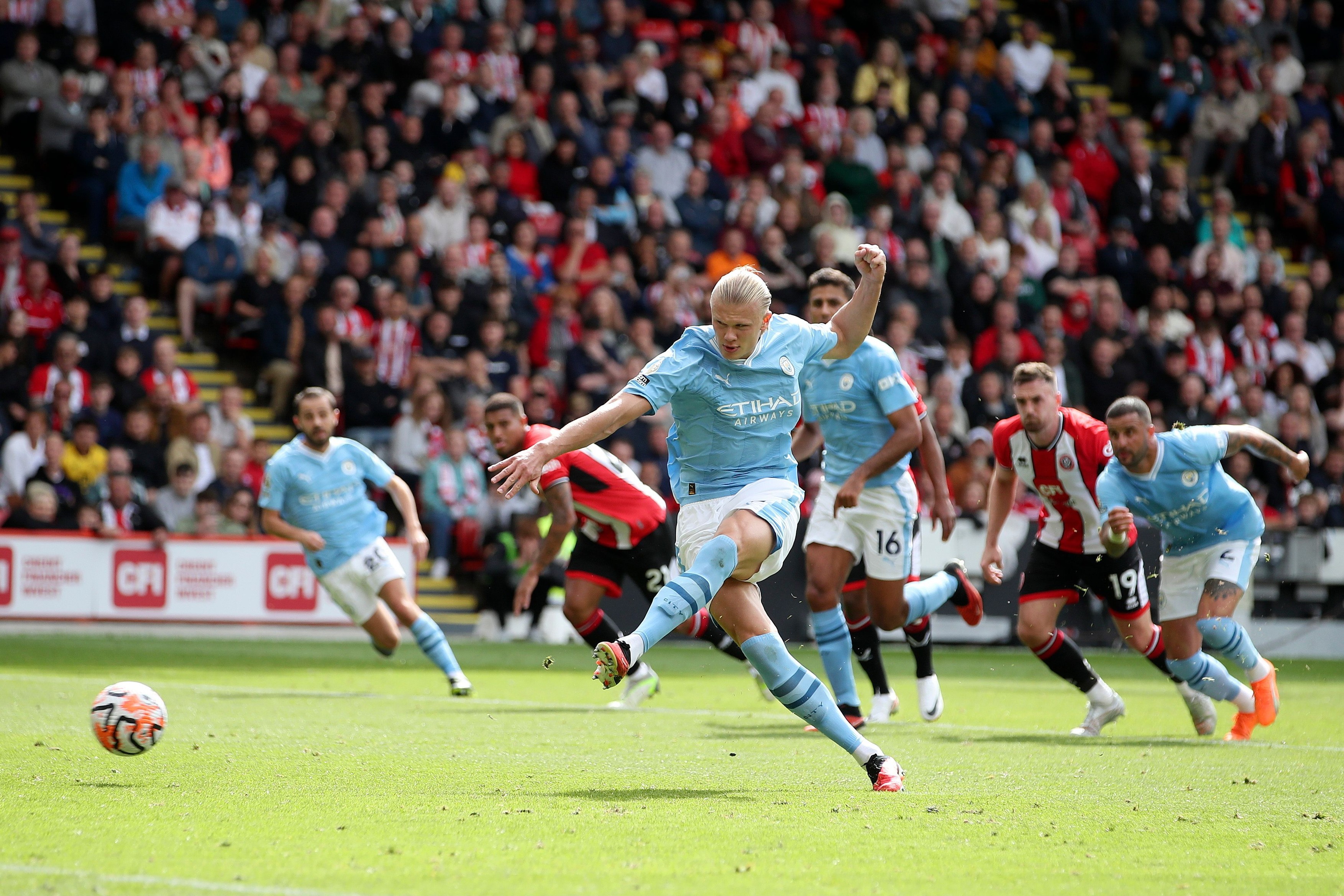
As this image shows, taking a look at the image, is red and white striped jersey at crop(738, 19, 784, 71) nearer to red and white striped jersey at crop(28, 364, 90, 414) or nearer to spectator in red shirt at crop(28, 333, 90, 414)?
spectator in red shirt at crop(28, 333, 90, 414)

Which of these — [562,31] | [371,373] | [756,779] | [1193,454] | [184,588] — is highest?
[562,31]

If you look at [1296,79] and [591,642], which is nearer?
[591,642]

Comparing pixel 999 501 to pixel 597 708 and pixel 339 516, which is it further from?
pixel 339 516

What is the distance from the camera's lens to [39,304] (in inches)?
697

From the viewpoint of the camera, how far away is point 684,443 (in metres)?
6.96

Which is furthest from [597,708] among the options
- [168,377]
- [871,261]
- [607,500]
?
[168,377]

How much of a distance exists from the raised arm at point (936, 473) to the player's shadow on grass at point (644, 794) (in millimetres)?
3538

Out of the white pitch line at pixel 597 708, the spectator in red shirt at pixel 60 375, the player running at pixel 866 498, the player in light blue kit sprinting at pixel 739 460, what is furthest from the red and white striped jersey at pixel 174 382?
the player in light blue kit sprinting at pixel 739 460

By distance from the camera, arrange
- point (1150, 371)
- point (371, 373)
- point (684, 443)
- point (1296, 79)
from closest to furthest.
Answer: point (684, 443)
point (371, 373)
point (1150, 371)
point (1296, 79)

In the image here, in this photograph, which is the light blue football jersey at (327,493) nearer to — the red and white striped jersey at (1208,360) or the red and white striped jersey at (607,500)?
the red and white striped jersey at (607,500)

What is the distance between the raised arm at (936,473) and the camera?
32.4 feet

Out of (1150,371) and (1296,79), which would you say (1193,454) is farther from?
(1296,79)

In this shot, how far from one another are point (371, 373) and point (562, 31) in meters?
6.35

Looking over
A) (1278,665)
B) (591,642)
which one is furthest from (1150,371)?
(591,642)
